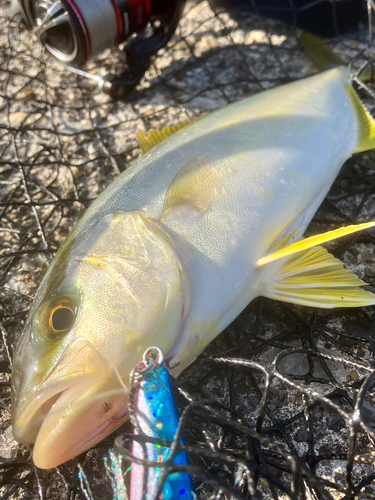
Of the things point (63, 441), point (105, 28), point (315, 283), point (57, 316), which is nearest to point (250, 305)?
point (315, 283)

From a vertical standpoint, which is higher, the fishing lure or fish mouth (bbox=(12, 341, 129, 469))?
fish mouth (bbox=(12, 341, 129, 469))

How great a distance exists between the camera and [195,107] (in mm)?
3043

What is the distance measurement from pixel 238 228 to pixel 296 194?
16.1 inches

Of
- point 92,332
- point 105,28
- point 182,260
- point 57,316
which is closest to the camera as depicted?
point 92,332

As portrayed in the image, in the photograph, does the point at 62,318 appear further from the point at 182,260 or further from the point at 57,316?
the point at 182,260

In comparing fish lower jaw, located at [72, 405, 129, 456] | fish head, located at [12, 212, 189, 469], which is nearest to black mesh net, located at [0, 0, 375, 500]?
fish lower jaw, located at [72, 405, 129, 456]

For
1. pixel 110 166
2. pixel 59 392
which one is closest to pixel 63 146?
pixel 110 166

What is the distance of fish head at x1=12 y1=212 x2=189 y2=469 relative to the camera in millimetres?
1339

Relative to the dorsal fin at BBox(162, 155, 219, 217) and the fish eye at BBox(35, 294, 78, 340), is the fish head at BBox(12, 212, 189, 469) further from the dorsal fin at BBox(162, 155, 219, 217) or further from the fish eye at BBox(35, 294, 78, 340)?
the dorsal fin at BBox(162, 155, 219, 217)

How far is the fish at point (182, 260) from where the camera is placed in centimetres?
137

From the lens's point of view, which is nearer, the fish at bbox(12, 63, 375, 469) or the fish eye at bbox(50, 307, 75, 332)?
the fish at bbox(12, 63, 375, 469)

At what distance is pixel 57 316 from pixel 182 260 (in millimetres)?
554

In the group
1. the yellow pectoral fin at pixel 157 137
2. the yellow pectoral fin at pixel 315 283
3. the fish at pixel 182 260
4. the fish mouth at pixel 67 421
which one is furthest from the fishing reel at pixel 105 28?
the fish mouth at pixel 67 421

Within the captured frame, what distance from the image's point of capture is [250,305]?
206 cm
